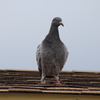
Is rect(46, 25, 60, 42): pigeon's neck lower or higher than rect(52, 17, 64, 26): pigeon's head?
lower

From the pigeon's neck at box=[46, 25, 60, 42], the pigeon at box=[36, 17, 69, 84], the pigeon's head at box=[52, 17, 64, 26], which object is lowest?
the pigeon at box=[36, 17, 69, 84]

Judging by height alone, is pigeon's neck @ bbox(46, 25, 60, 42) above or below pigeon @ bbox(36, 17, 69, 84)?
above

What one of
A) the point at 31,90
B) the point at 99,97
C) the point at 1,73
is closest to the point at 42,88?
the point at 31,90

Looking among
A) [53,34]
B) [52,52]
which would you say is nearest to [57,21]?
[53,34]

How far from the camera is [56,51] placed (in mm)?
5535

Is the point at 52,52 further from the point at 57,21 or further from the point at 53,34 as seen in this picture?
the point at 57,21

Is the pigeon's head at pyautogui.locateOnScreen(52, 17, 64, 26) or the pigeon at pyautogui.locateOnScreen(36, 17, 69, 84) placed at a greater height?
the pigeon's head at pyautogui.locateOnScreen(52, 17, 64, 26)

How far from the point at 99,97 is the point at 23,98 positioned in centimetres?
101

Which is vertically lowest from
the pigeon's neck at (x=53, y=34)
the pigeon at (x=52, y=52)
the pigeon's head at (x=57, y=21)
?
the pigeon at (x=52, y=52)

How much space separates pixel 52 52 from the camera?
18.1 feet

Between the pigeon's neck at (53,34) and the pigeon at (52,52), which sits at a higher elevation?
the pigeon's neck at (53,34)

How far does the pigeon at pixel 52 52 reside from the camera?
551cm

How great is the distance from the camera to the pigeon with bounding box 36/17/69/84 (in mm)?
5512

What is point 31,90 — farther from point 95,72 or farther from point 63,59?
point 95,72
